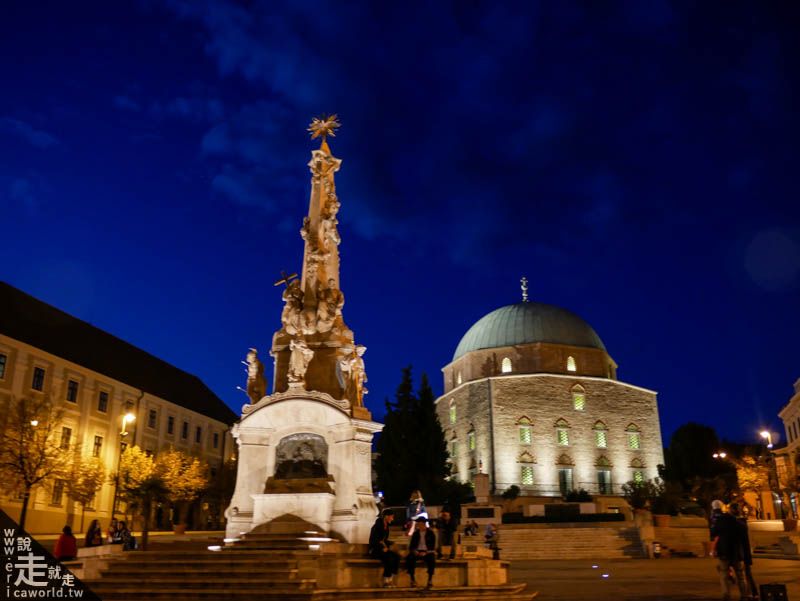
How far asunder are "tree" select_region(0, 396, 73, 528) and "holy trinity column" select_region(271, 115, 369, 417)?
55.2ft

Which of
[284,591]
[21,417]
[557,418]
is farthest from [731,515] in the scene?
[557,418]

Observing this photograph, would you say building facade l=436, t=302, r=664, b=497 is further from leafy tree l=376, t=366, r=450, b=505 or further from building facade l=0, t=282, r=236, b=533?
building facade l=0, t=282, r=236, b=533

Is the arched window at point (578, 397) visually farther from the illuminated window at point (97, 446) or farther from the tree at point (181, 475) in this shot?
the illuminated window at point (97, 446)

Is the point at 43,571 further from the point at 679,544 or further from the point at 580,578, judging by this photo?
the point at 679,544

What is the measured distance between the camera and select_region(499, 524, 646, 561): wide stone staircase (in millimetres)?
32781

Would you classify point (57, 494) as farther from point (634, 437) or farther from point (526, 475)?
point (634, 437)

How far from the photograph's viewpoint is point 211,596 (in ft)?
39.8

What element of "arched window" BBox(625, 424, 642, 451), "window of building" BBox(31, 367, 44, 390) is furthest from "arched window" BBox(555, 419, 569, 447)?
"window of building" BBox(31, 367, 44, 390)

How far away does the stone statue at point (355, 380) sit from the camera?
17594 millimetres

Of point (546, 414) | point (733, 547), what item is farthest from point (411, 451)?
point (733, 547)

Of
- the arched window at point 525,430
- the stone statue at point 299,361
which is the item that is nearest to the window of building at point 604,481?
the arched window at point 525,430

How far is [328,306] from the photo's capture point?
18891mm

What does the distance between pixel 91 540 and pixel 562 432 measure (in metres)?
46.7

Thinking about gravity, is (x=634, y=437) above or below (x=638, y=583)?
above
